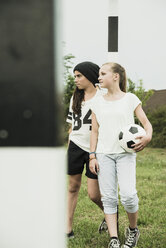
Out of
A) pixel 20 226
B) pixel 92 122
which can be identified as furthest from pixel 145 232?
pixel 20 226

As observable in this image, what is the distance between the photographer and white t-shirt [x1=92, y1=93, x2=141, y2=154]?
2996 mm

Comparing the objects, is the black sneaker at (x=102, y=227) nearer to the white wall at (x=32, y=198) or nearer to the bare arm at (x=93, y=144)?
the bare arm at (x=93, y=144)

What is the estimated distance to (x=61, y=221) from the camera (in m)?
0.36

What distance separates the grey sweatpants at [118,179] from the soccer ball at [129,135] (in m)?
0.10

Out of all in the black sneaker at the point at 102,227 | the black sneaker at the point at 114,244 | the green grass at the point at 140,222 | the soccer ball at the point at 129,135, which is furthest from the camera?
the black sneaker at the point at 102,227

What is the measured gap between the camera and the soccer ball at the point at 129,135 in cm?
290

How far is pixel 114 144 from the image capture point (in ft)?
9.89

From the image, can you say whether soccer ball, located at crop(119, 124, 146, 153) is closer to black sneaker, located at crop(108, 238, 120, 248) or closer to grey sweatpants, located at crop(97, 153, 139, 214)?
grey sweatpants, located at crop(97, 153, 139, 214)

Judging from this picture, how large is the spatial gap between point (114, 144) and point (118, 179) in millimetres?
298

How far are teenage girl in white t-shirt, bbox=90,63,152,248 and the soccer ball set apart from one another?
0.14 ft

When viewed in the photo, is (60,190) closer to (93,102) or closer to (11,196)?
(11,196)

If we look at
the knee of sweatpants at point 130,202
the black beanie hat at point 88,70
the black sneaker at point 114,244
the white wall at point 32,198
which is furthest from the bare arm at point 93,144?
the white wall at point 32,198

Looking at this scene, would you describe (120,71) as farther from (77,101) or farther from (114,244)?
(114,244)

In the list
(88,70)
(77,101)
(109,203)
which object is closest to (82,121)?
(77,101)
